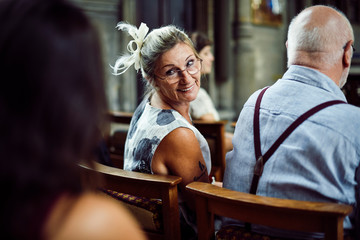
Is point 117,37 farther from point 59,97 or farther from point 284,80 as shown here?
point 59,97

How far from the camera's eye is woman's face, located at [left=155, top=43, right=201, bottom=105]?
6.22 ft

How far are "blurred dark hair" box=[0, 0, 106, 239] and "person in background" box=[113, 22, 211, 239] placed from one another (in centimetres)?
93

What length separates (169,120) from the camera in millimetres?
1662

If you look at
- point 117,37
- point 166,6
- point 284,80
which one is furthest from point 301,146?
point 117,37

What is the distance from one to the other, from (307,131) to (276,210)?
323 mm

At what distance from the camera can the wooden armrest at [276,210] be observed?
3.47ft

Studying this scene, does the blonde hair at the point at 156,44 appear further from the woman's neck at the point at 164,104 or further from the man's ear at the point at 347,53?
the man's ear at the point at 347,53

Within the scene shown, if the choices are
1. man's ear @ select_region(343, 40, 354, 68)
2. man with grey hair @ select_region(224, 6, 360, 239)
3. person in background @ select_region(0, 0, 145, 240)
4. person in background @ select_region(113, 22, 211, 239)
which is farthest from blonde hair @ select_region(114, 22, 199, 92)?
person in background @ select_region(0, 0, 145, 240)

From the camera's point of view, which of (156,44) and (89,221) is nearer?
Answer: (89,221)

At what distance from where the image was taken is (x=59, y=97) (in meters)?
0.65

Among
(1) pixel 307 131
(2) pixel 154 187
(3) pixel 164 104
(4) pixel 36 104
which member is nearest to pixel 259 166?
(1) pixel 307 131

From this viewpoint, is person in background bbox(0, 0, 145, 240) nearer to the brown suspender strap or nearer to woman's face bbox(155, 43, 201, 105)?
the brown suspender strap

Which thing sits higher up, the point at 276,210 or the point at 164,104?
the point at 164,104

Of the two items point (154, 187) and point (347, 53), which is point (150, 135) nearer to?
point (154, 187)
